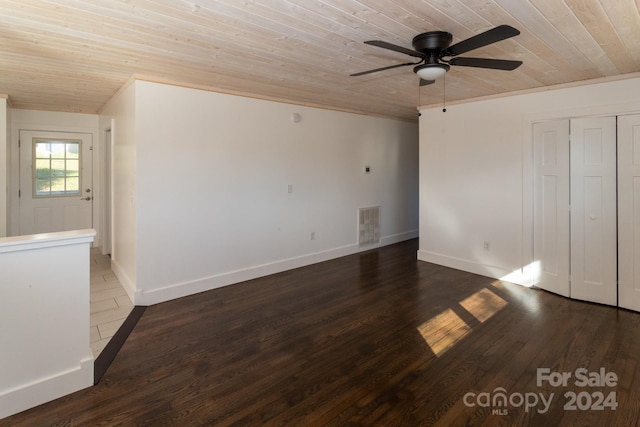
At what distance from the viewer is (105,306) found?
138 inches

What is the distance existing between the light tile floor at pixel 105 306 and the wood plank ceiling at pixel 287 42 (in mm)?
2396

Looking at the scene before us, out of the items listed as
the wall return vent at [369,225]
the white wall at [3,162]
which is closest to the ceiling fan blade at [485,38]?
the wall return vent at [369,225]

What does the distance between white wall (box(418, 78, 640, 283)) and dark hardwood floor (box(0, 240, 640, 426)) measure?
832mm

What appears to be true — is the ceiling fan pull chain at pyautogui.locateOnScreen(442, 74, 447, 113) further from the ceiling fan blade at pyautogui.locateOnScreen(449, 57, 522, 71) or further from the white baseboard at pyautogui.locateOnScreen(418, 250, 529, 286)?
the white baseboard at pyautogui.locateOnScreen(418, 250, 529, 286)

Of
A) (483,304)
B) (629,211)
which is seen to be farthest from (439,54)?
(629,211)

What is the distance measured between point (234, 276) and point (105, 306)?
1400 millimetres

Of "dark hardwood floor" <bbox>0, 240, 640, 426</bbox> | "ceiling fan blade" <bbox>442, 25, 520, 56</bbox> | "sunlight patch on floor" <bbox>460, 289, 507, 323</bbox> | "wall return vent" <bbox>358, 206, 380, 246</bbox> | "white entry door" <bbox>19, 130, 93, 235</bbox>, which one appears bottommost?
"dark hardwood floor" <bbox>0, 240, 640, 426</bbox>

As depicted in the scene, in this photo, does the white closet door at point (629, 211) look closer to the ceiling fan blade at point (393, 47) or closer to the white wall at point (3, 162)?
the ceiling fan blade at point (393, 47)

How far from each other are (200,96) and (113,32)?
4.85 feet

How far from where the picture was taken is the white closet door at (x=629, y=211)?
3.33 meters

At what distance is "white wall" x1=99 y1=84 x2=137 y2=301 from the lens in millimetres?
3592

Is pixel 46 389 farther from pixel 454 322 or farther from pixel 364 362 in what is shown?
pixel 454 322

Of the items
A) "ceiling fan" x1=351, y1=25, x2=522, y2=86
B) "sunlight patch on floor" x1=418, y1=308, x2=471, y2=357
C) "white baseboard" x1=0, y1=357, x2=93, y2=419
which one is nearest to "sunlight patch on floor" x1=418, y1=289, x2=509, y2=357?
"sunlight patch on floor" x1=418, y1=308, x2=471, y2=357

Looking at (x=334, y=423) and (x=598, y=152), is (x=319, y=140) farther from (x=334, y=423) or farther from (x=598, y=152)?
(x=334, y=423)
